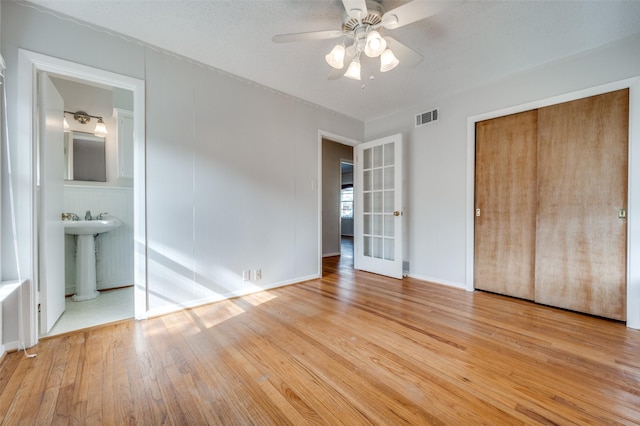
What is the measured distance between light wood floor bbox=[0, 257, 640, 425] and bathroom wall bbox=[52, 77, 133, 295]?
4.31 feet

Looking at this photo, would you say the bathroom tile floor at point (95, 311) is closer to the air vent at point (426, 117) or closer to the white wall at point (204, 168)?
the white wall at point (204, 168)

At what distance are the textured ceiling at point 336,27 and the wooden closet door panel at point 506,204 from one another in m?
0.65

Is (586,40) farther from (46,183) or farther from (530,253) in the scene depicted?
(46,183)

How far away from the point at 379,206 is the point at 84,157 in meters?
3.94

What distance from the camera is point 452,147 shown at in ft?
11.0

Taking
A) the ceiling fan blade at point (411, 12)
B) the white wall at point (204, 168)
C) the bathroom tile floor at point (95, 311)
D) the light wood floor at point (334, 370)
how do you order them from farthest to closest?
the bathroom tile floor at point (95, 311)
the white wall at point (204, 168)
the ceiling fan blade at point (411, 12)
the light wood floor at point (334, 370)

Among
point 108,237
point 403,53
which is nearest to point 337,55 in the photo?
point 403,53

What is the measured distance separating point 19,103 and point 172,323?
77.8 inches

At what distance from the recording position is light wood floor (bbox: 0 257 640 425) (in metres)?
1.27

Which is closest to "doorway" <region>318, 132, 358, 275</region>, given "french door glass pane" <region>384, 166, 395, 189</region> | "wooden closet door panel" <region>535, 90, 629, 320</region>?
"french door glass pane" <region>384, 166, 395, 189</region>

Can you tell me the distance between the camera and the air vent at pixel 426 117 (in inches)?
138

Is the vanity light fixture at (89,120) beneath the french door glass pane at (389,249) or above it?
above

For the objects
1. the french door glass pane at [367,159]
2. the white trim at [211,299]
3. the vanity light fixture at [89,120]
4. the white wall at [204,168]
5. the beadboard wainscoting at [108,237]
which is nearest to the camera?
the white wall at [204,168]

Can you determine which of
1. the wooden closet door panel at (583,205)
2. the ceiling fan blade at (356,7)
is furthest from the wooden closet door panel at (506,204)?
the ceiling fan blade at (356,7)
